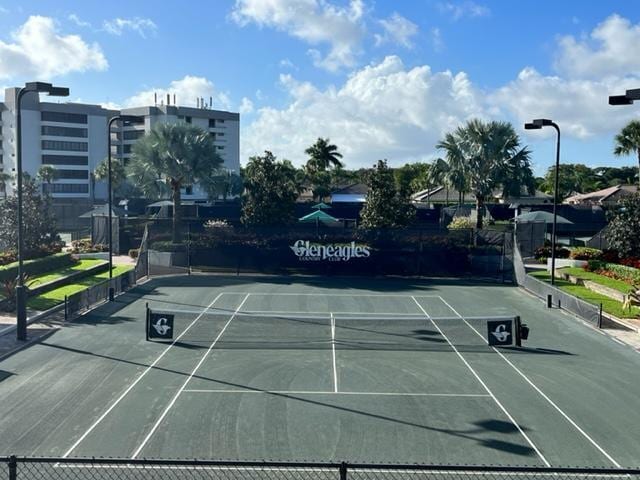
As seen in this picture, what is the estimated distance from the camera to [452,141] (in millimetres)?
55406

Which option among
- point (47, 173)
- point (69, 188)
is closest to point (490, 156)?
point (47, 173)

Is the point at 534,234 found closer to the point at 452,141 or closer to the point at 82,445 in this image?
the point at 452,141

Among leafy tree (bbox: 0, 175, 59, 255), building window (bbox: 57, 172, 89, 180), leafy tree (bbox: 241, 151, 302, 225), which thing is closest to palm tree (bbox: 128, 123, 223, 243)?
leafy tree (bbox: 241, 151, 302, 225)

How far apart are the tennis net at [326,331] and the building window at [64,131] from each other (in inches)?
3698

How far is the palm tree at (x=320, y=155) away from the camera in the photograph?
96.6 m

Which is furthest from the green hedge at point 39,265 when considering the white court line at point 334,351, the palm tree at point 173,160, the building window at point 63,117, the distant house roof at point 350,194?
the building window at point 63,117

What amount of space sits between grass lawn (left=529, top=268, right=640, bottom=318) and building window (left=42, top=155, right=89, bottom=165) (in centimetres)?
9229

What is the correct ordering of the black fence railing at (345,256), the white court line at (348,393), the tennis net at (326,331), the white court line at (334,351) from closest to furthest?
1. the white court line at (348,393)
2. the white court line at (334,351)
3. the tennis net at (326,331)
4. the black fence railing at (345,256)

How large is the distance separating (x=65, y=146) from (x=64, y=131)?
2.62 meters

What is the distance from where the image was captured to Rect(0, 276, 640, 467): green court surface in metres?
14.3

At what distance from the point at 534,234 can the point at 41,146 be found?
3510 inches

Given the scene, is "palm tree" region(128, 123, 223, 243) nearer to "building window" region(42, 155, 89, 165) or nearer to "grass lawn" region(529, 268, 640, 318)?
"grass lawn" region(529, 268, 640, 318)

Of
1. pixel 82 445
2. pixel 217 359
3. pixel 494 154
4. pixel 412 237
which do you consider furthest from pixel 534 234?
pixel 82 445

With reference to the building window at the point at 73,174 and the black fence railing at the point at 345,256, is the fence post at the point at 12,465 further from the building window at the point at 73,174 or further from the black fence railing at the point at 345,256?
the building window at the point at 73,174
